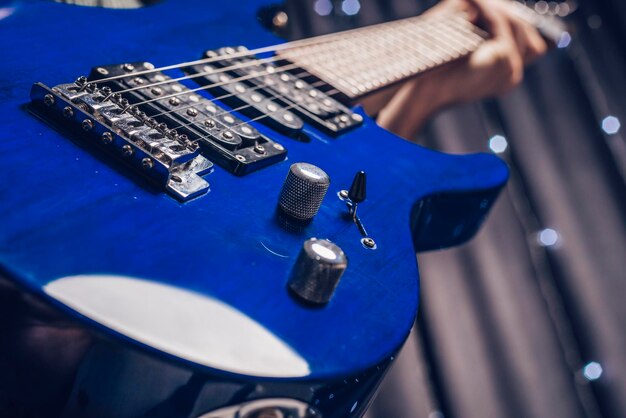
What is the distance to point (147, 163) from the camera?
554 millimetres

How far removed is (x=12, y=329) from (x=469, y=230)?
79 centimetres

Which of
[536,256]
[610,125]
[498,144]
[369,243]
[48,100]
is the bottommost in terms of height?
[536,256]

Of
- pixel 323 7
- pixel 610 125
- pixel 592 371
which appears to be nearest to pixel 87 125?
pixel 323 7

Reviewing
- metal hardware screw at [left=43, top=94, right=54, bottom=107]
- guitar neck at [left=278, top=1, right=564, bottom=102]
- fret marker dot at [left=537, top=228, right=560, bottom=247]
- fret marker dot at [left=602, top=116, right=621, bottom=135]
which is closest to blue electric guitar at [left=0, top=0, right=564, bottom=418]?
metal hardware screw at [left=43, top=94, right=54, bottom=107]

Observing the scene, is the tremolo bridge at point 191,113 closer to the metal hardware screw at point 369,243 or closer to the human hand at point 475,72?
the metal hardware screw at point 369,243

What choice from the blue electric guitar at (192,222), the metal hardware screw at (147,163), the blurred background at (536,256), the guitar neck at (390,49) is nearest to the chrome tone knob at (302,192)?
the blue electric guitar at (192,222)

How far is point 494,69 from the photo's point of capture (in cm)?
144

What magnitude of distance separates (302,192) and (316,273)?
0.37 feet

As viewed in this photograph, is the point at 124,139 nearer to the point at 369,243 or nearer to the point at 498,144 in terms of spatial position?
the point at 369,243

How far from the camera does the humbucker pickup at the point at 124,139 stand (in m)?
0.56

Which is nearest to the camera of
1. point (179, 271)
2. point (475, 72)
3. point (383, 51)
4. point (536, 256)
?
point (179, 271)

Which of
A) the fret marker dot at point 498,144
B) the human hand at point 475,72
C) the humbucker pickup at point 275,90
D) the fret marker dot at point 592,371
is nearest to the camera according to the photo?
the humbucker pickup at point 275,90

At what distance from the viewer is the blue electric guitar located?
0.43 metres

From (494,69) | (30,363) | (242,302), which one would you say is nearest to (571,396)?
(494,69)
